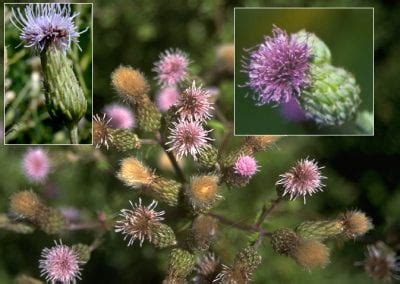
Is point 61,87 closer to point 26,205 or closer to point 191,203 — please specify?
point 26,205

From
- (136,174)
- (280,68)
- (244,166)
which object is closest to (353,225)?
(244,166)

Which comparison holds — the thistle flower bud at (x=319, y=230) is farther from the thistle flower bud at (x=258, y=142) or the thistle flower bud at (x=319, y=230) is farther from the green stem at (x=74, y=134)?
the green stem at (x=74, y=134)

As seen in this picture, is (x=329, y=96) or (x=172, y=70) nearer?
(x=329, y=96)

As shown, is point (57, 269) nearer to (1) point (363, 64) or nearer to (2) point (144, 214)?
(2) point (144, 214)

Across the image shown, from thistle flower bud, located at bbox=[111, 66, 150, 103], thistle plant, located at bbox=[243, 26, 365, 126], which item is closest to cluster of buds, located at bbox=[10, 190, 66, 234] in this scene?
thistle flower bud, located at bbox=[111, 66, 150, 103]

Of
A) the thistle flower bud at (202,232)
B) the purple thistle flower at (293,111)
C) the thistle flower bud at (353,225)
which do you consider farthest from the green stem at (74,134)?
the thistle flower bud at (353,225)

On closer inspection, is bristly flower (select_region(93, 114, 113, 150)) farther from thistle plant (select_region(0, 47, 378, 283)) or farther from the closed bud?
the closed bud
